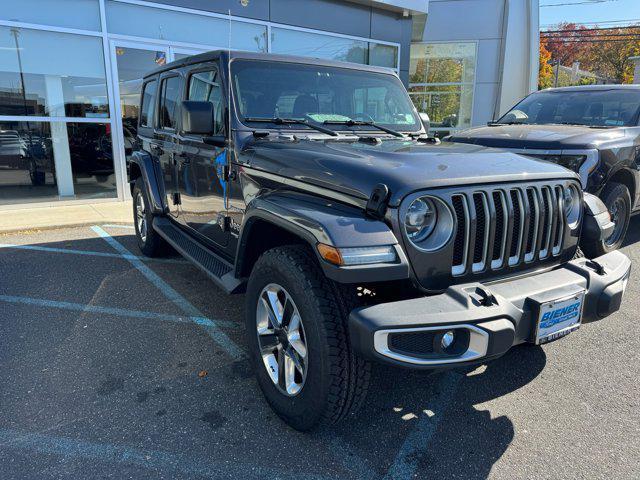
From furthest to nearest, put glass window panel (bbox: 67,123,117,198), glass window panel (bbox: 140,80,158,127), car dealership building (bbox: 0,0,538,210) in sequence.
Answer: glass window panel (bbox: 67,123,117,198)
car dealership building (bbox: 0,0,538,210)
glass window panel (bbox: 140,80,158,127)

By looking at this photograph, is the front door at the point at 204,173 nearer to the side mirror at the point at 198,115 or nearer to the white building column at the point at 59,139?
the side mirror at the point at 198,115

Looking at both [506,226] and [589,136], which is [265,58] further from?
[589,136]

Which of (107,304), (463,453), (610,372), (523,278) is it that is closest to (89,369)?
(107,304)

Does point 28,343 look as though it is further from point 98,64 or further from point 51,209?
point 98,64

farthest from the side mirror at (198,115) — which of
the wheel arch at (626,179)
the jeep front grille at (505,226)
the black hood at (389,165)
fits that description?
the wheel arch at (626,179)

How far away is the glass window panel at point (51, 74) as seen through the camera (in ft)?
25.3

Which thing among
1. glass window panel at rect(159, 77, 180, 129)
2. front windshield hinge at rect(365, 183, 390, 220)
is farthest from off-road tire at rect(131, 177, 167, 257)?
front windshield hinge at rect(365, 183, 390, 220)

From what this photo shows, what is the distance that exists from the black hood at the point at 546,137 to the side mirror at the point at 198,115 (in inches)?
125

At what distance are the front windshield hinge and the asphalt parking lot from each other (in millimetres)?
1175

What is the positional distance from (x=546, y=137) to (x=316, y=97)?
295 cm

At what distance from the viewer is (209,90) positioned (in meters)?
3.62

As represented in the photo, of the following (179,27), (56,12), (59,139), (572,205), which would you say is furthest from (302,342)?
(179,27)

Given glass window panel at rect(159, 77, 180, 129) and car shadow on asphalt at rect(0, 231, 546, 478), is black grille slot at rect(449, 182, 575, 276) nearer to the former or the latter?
car shadow on asphalt at rect(0, 231, 546, 478)

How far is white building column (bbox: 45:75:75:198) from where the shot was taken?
8148 mm
